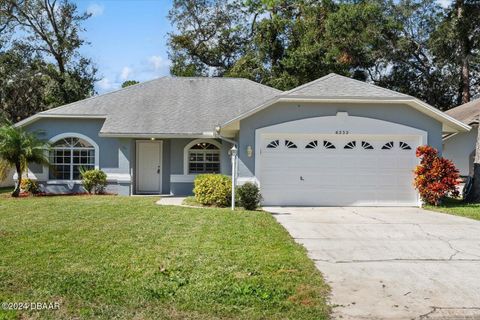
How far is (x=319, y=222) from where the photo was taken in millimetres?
11070

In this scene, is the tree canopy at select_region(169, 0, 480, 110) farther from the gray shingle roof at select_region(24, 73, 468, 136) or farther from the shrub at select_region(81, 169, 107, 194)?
the shrub at select_region(81, 169, 107, 194)

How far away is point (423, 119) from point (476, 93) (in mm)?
22200

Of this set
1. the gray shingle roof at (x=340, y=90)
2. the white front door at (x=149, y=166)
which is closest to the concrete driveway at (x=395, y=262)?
the gray shingle roof at (x=340, y=90)

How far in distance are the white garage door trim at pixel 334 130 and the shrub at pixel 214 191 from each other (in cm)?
121

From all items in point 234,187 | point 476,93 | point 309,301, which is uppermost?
point 476,93

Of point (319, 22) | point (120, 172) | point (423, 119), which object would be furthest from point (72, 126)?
point (319, 22)

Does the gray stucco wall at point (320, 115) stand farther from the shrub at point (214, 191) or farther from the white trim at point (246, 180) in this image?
the shrub at point (214, 191)

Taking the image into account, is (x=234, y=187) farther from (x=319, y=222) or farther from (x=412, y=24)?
(x=412, y=24)

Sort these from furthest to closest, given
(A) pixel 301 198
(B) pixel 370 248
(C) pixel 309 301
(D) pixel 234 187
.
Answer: (A) pixel 301 198 → (D) pixel 234 187 → (B) pixel 370 248 → (C) pixel 309 301

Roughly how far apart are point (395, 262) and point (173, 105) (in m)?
14.5

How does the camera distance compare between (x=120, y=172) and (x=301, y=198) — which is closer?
(x=301, y=198)

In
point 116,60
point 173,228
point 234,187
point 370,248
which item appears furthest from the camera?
point 116,60

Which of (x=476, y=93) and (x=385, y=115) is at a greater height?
(x=476, y=93)

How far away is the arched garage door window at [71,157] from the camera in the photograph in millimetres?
18625
